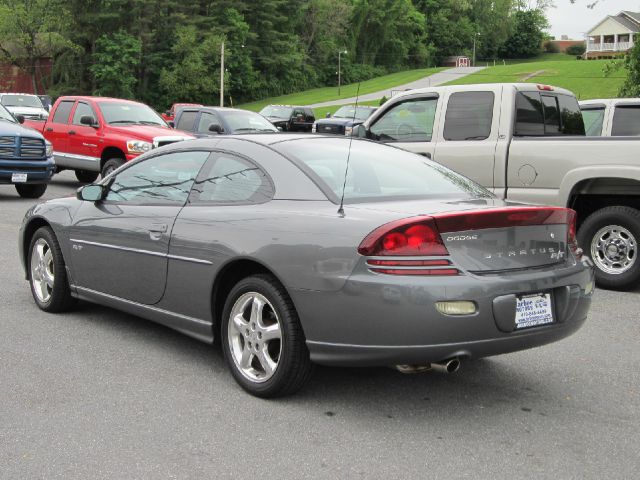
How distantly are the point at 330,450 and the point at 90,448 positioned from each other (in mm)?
1136

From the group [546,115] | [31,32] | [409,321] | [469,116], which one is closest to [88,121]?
[469,116]

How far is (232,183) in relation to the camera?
4969 mm

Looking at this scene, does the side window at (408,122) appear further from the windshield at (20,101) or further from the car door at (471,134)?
the windshield at (20,101)

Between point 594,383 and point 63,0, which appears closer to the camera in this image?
point 594,383

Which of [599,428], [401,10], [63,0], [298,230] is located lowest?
[599,428]

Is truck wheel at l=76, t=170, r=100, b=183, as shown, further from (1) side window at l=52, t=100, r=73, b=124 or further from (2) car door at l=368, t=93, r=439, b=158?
(2) car door at l=368, t=93, r=439, b=158

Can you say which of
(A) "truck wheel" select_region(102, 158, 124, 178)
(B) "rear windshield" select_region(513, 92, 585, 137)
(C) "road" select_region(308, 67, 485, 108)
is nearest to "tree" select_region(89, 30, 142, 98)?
(C) "road" select_region(308, 67, 485, 108)

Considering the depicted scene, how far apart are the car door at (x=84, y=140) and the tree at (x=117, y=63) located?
56.6 meters

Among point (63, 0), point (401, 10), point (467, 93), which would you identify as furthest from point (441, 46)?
point (467, 93)

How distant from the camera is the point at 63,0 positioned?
71.2 metres

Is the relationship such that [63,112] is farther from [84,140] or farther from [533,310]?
[533,310]

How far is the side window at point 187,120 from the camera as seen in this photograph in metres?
18.1

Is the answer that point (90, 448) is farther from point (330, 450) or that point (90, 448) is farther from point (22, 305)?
point (22, 305)

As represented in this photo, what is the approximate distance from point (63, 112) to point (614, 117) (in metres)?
11.5
